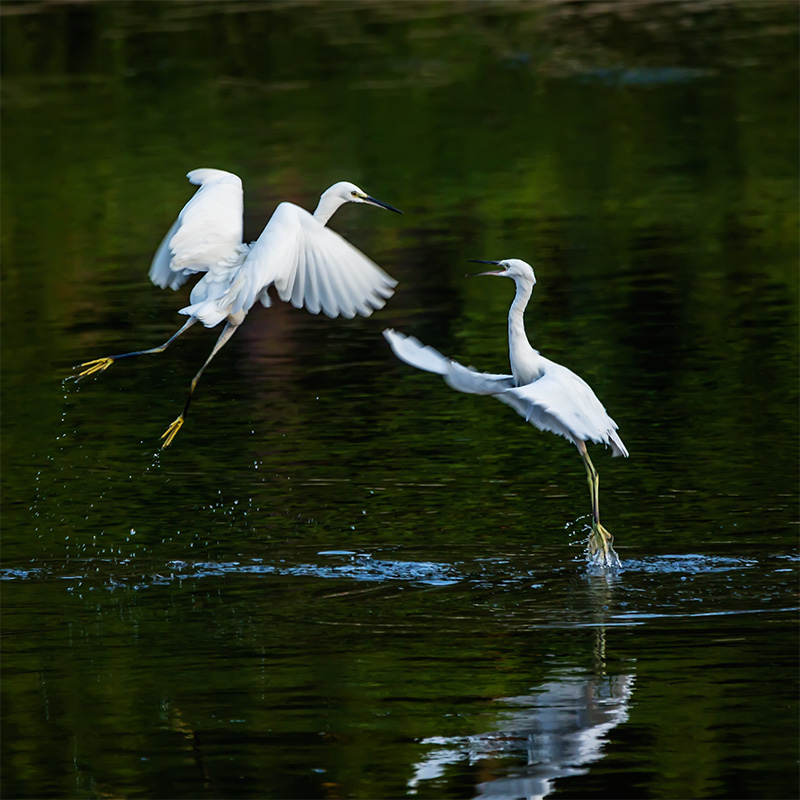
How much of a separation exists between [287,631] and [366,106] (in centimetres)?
1645

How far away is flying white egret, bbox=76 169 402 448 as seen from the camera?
7.80m

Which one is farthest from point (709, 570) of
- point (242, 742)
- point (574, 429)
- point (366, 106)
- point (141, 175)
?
point (366, 106)

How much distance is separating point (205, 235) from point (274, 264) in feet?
3.07

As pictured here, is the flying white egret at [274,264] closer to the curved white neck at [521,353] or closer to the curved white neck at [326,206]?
the curved white neck at [326,206]

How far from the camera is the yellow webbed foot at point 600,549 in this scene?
26.5 ft

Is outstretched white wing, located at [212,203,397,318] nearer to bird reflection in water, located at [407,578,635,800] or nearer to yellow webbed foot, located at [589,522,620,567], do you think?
yellow webbed foot, located at [589,522,620,567]

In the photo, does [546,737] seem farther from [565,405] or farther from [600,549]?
[600,549]

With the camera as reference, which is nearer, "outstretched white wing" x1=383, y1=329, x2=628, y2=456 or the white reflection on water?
the white reflection on water

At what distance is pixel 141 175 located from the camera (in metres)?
20.6

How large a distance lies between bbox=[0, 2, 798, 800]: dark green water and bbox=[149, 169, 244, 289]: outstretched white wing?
1249mm

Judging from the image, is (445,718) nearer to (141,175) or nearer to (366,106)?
(141,175)

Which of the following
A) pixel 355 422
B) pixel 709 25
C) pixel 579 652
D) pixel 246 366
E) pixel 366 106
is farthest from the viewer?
pixel 709 25

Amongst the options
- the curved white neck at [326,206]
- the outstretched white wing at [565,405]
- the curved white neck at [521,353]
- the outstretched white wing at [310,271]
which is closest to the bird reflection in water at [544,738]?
the outstretched white wing at [565,405]

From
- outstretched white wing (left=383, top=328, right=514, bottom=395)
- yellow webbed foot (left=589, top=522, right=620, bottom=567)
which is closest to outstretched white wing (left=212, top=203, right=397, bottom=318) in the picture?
outstretched white wing (left=383, top=328, right=514, bottom=395)
